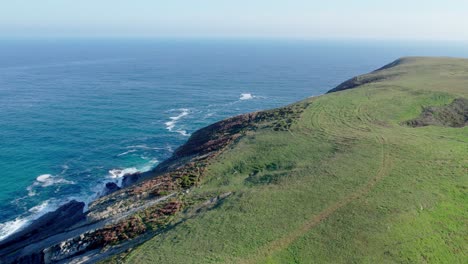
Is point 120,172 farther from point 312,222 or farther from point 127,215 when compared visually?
point 312,222

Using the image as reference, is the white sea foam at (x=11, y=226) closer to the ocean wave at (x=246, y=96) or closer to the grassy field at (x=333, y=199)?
the grassy field at (x=333, y=199)

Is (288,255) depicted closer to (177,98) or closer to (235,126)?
(235,126)

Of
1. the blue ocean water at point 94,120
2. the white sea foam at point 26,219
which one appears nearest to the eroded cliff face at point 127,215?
the white sea foam at point 26,219

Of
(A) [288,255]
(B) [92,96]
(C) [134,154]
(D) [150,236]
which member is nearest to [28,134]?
(C) [134,154]

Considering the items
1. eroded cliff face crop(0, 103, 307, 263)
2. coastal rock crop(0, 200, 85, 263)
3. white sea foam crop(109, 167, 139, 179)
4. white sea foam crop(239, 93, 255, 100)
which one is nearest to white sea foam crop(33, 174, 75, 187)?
white sea foam crop(109, 167, 139, 179)

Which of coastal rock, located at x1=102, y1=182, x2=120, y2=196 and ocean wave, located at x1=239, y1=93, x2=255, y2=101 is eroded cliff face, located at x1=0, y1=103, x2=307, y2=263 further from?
ocean wave, located at x1=239, y1=93, x2=255, y2=101

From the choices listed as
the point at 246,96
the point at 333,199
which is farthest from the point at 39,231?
the point at 246,96
